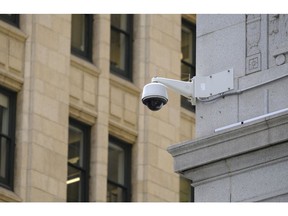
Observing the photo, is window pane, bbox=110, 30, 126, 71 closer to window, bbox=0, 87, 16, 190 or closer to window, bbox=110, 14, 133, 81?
window, bbox=110, 14, 133, 81

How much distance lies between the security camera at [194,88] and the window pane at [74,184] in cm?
1868

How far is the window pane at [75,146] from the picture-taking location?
147 ft

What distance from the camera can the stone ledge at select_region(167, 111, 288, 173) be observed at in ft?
79.2

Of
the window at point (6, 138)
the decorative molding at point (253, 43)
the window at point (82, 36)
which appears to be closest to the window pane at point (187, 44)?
the window at point (82, 36)

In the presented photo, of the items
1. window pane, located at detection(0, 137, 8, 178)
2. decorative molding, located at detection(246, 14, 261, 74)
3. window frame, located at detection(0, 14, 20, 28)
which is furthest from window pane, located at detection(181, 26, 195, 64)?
decorative molding, located at detection(246, 14, 261, 74)

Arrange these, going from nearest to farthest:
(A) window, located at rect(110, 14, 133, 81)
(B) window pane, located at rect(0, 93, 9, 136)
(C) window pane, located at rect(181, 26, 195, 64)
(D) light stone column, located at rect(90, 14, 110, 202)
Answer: (B) window pane, located at rect(0, 93, 9, 136)
(D) light stone column, located at rect(90, 14, 110, 202)
(A) window, located at rect(110, 14, 133, 81)
(C) window pane, located at rect(181, 26, 195, 64)

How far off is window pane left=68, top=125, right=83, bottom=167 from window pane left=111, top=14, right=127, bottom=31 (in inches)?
131

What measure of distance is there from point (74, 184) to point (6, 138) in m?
2.72

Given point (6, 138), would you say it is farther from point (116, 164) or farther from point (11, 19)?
point (116, 164)

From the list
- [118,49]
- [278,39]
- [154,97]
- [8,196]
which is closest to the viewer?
[278,39]

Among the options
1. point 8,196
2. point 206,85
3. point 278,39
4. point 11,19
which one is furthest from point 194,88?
point 11,19

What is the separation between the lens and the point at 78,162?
44.9 meters

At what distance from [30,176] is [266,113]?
1845 cm
